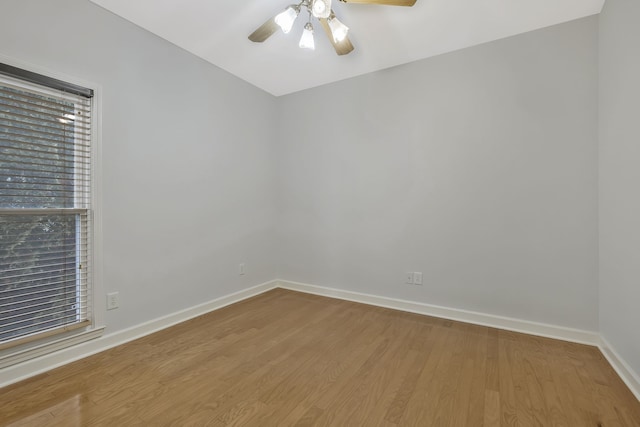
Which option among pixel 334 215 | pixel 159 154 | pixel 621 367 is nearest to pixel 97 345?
pixel 159 154

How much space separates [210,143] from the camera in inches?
114

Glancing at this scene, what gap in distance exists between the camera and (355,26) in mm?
2340

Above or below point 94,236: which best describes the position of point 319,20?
above

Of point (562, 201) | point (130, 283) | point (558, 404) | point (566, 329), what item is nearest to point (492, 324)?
point (566, 329)

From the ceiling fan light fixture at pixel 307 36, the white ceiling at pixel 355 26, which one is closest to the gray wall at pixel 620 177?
the white ceiling at pixel 355 26

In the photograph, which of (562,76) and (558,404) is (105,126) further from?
(562,76)

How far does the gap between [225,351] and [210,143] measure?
6.34ft

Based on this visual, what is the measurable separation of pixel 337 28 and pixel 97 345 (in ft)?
9.16

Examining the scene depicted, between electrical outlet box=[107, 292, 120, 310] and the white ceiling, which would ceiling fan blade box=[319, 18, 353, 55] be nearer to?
the white ceiling

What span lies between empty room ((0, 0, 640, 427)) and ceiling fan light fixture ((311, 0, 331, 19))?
3 centimetres

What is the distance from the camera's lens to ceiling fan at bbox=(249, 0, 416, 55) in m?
1.76

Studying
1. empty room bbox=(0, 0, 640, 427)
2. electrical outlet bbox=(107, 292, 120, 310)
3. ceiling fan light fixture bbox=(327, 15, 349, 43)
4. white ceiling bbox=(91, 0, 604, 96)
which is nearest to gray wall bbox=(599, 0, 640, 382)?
empty room bbox=(0, 0, 640, 427)

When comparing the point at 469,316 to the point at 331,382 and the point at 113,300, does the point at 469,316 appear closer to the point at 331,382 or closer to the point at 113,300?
the point at 331,382

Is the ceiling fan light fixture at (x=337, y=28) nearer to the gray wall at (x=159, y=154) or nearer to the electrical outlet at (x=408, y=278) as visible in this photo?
the gray wall at (x=159, y=154)
